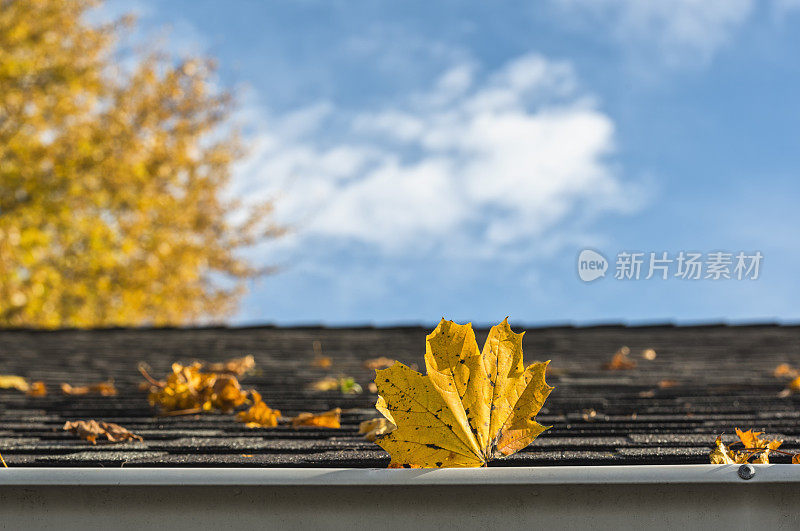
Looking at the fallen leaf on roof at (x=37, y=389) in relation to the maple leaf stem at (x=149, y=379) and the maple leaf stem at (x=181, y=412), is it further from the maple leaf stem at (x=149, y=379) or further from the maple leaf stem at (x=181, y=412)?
the maple leaf stem at (x=181, y=412)

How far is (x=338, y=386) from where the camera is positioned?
12.2 feet

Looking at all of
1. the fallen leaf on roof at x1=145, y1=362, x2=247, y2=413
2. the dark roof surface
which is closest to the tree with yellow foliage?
the dark roof surface

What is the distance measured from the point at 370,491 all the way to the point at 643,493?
63 cm

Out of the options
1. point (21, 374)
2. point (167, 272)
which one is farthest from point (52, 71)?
point (21, 374)

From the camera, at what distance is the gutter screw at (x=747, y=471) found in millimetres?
1614

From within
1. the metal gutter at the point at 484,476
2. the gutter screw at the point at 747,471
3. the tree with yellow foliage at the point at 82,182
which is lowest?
the metal gutter at the point at 484,476

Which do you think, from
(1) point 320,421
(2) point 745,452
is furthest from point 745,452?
(1) point 320,421

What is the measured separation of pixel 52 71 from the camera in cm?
1503

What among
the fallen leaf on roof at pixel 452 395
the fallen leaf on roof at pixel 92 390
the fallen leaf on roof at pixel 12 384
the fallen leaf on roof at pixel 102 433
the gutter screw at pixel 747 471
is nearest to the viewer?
the gutter screw at pixel 747 471

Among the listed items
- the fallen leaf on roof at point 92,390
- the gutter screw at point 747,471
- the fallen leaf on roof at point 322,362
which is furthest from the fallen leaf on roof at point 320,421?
the fallen leaf on roof at point 322,362

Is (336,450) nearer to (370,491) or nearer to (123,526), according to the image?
(370,491)

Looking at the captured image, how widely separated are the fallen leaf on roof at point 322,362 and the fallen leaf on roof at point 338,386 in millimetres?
719

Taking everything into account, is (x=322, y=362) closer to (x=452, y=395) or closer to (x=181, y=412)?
(x=181, y=412)

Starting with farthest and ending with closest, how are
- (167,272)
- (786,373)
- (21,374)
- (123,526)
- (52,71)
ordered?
1. (167,272)
2. (52,71)
3. (21,374)
4. (786,373)
5. (123,526)
